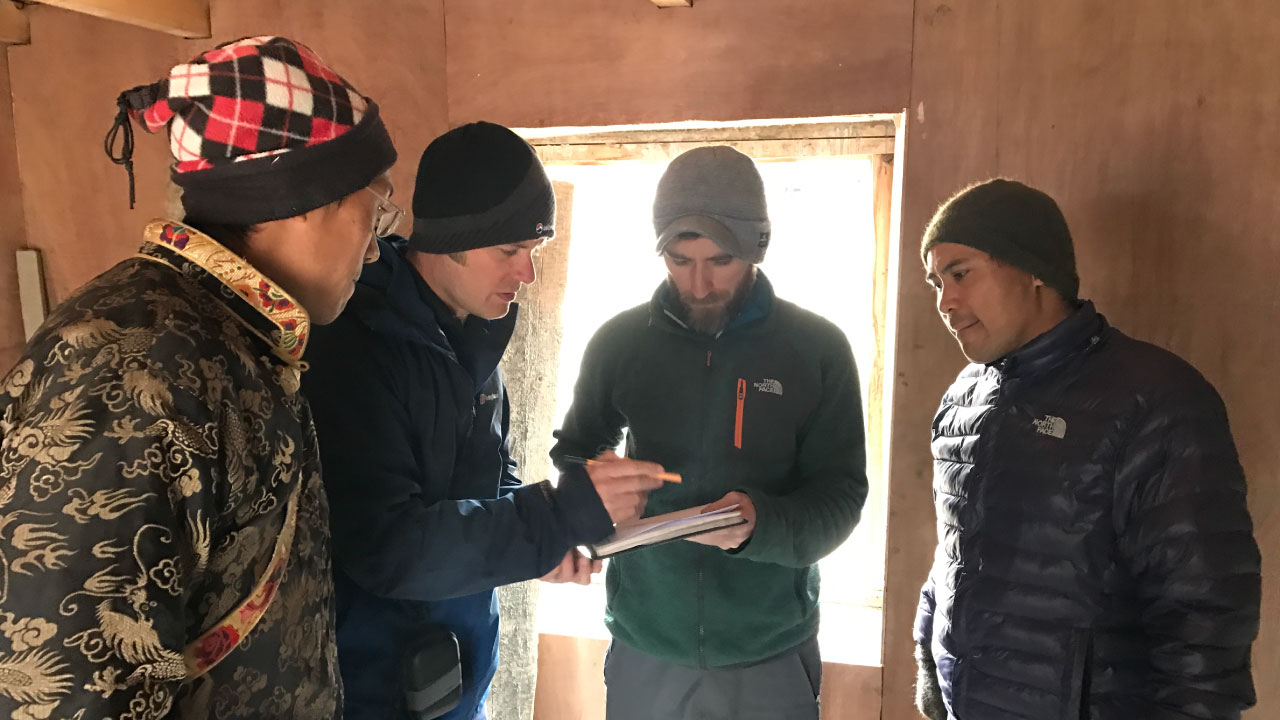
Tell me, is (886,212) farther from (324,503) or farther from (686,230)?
(324,503)

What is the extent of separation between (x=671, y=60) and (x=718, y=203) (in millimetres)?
479

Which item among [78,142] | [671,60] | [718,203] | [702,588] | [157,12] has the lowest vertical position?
[702,588]

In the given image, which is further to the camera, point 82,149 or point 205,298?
point 82,149

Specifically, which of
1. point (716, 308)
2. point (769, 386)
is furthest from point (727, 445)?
point (716, 308)

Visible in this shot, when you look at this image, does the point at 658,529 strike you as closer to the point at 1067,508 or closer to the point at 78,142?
the point at 1067,508

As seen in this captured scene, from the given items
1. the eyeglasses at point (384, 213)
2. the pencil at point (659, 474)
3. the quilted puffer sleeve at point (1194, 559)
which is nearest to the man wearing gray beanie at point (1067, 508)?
the quilted puffer sleeve at point (1194, 559)

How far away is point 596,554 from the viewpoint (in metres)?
1.23

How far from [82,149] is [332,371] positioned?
1852 millimetres

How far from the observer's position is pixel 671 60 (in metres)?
1.75

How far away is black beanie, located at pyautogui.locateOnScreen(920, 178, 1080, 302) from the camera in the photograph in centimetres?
121

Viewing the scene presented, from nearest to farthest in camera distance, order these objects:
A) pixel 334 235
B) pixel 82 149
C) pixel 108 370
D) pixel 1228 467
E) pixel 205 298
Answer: pixel 108 370 → pixel 205 298 → pixel 334 235 → pixel 1228 467 → pixel 82 149

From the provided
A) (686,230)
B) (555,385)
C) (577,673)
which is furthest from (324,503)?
(577,673)

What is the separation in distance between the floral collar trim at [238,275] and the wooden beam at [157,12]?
1.39m

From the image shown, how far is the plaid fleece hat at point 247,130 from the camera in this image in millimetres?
724
